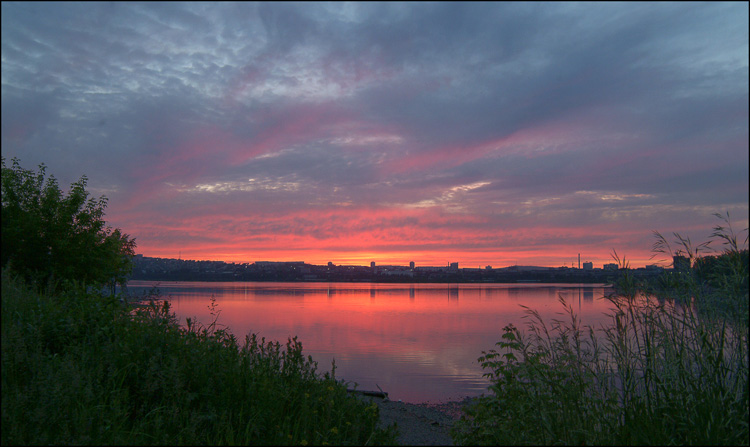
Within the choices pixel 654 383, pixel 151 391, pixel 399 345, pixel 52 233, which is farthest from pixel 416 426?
pixel 399 345

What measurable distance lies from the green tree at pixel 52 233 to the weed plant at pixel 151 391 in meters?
10.9

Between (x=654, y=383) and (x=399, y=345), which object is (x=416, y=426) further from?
(x=399, y=345)

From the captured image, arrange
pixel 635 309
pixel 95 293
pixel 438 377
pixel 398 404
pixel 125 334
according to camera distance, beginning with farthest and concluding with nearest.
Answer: pixel 438 377 → pixel 398 404 → pixel 95 293 → pixel 125 334 → pixel 635 309

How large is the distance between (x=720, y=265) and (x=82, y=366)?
8.27m

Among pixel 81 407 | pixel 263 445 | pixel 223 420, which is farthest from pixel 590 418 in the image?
pixel 81 407

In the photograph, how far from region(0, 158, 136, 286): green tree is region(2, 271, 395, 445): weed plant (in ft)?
35.6

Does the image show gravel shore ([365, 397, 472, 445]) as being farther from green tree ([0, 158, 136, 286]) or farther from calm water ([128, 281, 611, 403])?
green tree ([0, 158, 136, 286])

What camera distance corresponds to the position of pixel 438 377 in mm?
19203

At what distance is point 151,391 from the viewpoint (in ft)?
18.5

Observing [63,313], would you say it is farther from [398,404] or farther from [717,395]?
[717,395]

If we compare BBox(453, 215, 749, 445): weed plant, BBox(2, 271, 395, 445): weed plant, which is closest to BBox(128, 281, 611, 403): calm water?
BBox(453, 215, 749, 445): weed plant

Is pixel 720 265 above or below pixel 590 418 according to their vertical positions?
above

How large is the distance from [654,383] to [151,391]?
6253 mm

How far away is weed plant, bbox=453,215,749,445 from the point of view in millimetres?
5383
